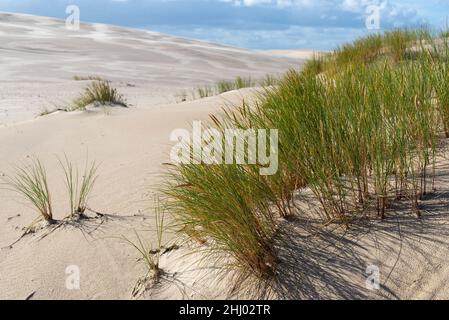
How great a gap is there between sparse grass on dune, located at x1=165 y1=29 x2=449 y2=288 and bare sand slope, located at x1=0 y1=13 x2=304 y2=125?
20.4ft

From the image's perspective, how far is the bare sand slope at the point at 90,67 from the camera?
10398 mm

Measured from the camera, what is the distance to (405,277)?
6.72 ft

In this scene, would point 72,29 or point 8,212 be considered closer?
point 8,212

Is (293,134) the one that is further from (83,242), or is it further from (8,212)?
(8,212)

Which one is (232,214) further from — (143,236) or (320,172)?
(143,236)

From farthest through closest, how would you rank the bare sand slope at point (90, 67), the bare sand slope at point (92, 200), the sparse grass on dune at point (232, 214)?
the bare sand slope at point (90, 67) < the bare sand slope at point (92, 200) < the sparse grass on dune at point (232, 214)

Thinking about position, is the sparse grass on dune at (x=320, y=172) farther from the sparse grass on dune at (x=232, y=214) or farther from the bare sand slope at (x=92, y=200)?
the bare sand slope at (x=92, y=200)

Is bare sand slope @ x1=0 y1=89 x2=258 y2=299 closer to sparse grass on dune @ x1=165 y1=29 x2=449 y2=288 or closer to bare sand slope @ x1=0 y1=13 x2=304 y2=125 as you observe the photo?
sparse grass on dune @ x1=165 y1=29 x2=449 y2=288

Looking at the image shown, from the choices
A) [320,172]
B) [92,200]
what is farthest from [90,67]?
[320,172]

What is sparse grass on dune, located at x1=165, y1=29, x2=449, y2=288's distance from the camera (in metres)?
2.12

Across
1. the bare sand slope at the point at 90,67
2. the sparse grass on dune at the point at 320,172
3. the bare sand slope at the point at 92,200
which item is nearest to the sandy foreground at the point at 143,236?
the bare sand slope at the point at 92,200

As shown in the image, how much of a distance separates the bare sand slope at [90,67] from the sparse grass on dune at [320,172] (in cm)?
621
